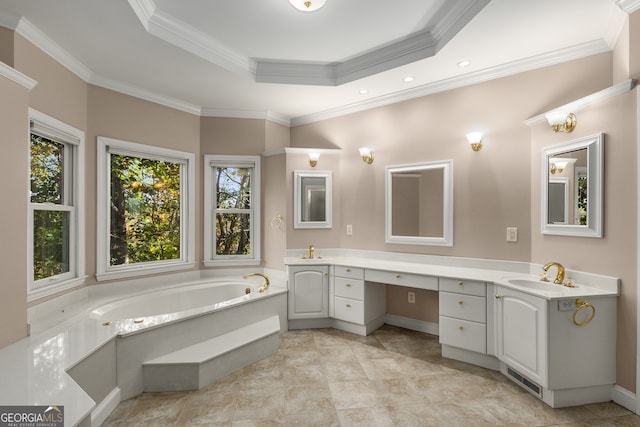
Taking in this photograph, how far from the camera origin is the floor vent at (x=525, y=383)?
7.34 feet

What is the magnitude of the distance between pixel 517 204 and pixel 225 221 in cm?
321

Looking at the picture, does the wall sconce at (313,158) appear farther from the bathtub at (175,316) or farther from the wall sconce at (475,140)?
the wall sconce at (475,140)

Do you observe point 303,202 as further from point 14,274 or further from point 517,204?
point 14,274

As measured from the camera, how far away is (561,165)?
8.25ft

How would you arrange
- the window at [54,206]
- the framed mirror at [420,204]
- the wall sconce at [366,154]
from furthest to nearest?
1. the wall sconce at [366,154]
2. the framed mirror at [420,204]
3. the window at [54,206]

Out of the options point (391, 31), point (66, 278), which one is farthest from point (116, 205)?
point (391, 31)

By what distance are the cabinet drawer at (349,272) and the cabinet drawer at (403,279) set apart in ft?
0.23

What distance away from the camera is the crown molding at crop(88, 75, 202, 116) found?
3053mm

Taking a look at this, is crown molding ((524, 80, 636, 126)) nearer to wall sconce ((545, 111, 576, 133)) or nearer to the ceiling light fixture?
wall sconce ((545, 111, 576, 133))

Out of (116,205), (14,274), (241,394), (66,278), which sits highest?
(116,205)

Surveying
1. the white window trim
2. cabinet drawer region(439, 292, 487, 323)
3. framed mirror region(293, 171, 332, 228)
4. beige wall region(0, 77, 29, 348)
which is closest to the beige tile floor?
cabinet drawer region(439, 292, 487, 323)

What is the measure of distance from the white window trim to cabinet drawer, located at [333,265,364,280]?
1.75 m

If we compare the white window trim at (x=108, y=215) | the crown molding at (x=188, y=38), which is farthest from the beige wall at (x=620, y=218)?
the white window trim at (x=108, y=215)

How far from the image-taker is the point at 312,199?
13.0 ft
